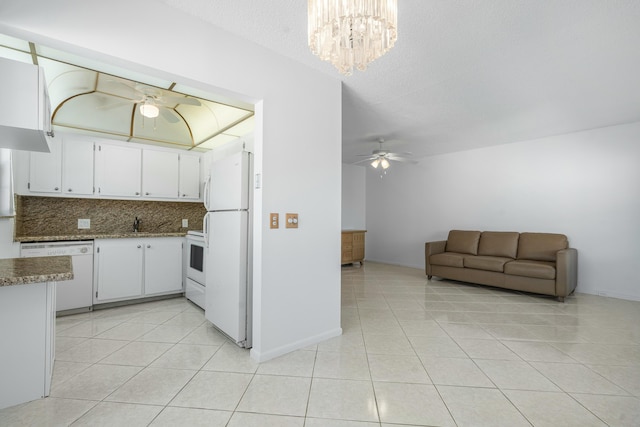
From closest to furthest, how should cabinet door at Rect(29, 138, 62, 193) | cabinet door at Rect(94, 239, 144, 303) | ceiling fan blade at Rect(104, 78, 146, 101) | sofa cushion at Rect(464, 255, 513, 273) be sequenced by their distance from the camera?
1. ceiling fan blade at Rect(104, 78, 146, 101)
2. cabinet door at Rect(29, 138, 62, 193)
3. cabinet door at Rect(94, 239, 144, 303)
4. sofa cushion at Rect(464, 255, 513, 273)

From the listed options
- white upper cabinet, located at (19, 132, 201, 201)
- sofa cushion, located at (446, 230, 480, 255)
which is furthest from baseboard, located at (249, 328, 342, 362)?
sofa cushion, located at (446, 230, 480, 255)

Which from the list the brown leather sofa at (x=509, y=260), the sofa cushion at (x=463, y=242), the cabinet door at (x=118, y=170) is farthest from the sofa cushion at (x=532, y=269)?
the cabinet door at (x=118, y=170)

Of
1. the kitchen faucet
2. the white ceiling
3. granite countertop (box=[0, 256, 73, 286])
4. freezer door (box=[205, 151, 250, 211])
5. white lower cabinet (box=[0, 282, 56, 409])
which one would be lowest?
white lower cabinet (box=[0, 282, 56, 409])

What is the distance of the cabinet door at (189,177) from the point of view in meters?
4.32

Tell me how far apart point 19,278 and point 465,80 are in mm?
3767

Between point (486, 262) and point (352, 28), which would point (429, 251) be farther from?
point (352, 28)

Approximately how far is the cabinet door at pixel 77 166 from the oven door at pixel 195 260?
4.62ft

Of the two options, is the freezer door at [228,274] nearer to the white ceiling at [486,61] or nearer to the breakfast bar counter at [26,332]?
the breakfast bar counter at [26,332]

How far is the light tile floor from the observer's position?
5.38 feet

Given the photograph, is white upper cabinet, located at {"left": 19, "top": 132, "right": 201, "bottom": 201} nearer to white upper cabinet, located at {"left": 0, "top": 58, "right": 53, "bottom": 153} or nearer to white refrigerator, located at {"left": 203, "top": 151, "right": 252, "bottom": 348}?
white refrigerator, located at {"left": 203, "top": 151, "right": 252, "bottom": 348}

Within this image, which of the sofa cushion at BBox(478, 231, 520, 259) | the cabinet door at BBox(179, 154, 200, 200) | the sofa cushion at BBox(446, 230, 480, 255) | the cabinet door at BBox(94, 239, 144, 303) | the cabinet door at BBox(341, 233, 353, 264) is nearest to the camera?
the cabinet door at BBox(94, 239, 144, 303)

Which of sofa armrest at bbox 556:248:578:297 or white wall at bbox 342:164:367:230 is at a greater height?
white wall at bbox 342:164:367:230

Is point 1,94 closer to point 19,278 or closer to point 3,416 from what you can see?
point 19,278

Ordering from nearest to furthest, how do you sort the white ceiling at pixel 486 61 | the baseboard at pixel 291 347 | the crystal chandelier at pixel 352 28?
the crystal chandelier at pixel 352 28, the white ceiling at pixel 486 61, the baseboard at pixel 291 347
